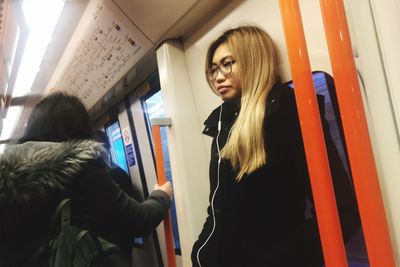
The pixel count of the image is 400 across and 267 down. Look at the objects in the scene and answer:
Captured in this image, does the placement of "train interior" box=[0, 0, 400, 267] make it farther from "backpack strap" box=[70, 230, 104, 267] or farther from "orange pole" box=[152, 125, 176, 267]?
"backpack strap" box=[70, 230, 104, 267]

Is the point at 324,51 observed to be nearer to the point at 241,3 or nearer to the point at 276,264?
the point at 241,3

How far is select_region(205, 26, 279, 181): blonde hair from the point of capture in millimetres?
1030

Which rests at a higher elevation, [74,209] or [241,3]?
[241,3]

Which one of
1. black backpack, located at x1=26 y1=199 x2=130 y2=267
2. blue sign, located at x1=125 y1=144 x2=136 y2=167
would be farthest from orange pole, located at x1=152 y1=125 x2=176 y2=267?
blue sign, located at x1=125 y1=144 x2=136 y2=167

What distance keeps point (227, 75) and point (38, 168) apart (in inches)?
28.7

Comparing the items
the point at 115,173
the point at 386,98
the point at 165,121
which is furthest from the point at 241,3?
the point at 115,173

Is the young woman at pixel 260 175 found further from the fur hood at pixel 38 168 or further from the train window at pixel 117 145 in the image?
the train window at pixel 117 145

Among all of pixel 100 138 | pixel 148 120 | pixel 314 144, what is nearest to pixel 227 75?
pixel 314 144

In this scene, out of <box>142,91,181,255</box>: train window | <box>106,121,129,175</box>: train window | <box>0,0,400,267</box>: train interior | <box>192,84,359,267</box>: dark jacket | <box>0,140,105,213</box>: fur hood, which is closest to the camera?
<box>0,0,400,267</box>: train interior

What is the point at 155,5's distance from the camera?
142 cm

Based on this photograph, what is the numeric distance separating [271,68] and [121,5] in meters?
0.88

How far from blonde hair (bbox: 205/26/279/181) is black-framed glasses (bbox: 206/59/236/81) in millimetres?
50

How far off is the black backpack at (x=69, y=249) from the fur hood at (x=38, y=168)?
85mm

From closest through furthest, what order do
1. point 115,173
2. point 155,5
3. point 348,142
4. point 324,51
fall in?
point 348,142 → point 324,51 → point 155,5 → point 115,173
